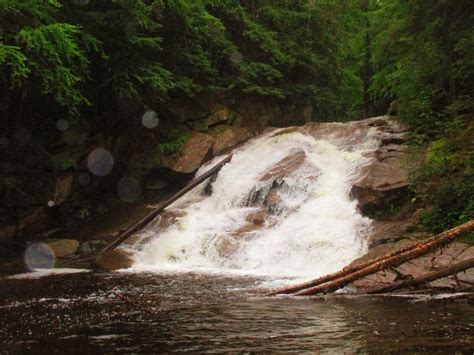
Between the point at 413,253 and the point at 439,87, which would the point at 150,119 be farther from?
the point at 413,253

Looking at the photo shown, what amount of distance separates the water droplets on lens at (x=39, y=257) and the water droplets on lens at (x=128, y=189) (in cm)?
419

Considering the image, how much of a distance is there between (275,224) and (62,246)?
→ 20.3 ft

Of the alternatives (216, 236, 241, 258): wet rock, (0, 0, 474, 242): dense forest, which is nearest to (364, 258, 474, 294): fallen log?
(0, 0, 474, 242): dense forest

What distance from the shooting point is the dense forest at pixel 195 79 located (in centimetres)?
1098

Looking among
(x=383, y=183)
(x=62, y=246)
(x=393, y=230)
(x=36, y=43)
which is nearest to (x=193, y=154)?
(x=62, y=246)

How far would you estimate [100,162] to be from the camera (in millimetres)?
16625

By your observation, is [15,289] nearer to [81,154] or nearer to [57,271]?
[57,271]

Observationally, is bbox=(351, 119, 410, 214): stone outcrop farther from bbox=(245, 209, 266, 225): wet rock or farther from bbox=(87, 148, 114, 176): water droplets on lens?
bbox=(87, 148, 114, 176): water droplets on lens

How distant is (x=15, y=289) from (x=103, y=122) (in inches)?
350

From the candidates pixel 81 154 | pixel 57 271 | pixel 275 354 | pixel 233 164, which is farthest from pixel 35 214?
pixel 275 354

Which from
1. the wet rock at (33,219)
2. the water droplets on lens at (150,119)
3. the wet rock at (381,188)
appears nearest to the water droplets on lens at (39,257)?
the wet rock at (33,219)

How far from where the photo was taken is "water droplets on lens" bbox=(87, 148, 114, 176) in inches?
641

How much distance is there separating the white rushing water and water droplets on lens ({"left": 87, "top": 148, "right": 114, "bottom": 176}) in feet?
9.71

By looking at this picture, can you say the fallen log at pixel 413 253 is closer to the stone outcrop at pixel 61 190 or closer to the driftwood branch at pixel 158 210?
the driftwood branch at pixel 158 210
